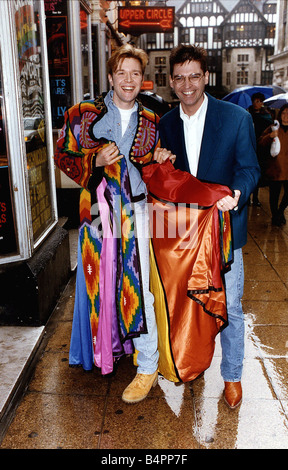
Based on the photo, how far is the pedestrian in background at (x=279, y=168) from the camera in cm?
714

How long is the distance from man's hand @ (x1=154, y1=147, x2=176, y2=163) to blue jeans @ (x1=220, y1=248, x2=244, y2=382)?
696 millimetres

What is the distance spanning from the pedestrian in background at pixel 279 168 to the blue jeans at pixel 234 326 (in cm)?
476

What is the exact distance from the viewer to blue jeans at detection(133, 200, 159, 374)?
9.11 feet

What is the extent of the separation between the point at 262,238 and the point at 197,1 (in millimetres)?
94784

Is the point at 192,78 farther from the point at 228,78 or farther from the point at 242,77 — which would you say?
the point at 228,78

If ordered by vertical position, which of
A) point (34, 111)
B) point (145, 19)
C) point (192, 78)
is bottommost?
point (34, 111)

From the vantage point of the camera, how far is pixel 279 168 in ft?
23.5

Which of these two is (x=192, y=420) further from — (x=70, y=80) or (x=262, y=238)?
(x=70, y=80)

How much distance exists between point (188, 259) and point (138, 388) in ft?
3.14

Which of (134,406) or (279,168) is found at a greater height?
(279,168)

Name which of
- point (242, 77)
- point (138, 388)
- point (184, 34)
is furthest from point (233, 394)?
point (184, 34)

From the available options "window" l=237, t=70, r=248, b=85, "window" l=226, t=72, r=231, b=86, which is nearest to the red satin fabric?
"window" l=237, t=70, r=248, b=85

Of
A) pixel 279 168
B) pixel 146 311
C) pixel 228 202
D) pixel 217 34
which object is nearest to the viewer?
pixel 228 202

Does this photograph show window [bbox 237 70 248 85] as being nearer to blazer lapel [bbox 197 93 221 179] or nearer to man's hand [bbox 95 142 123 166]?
blazer lapel [bbox 197 93 221 179]
